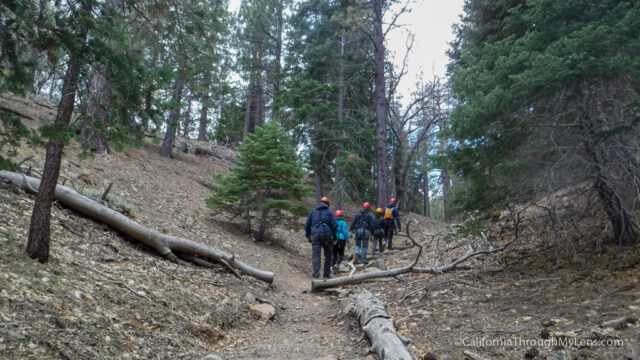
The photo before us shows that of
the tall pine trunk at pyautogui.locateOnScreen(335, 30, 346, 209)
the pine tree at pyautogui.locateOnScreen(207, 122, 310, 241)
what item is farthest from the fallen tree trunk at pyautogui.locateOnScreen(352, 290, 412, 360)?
the tall pine trunk at pyautogui.locateOnScreen(335, 30, 346, 209)

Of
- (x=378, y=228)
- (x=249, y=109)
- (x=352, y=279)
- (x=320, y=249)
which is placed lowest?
(x=352, y=279)

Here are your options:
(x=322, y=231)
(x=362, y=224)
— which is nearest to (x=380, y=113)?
(x=362, y=224)

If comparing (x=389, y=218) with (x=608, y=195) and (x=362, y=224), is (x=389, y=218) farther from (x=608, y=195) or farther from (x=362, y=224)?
(x=608, y=195)

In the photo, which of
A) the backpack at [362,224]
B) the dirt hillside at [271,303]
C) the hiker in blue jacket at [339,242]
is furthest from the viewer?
the backpack at [362,224]

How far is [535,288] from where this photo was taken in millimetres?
5652

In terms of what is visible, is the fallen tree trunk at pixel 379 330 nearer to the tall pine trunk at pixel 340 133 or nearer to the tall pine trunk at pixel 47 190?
the tall pine trunk at pixel 47 190

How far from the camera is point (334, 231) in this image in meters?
9.51

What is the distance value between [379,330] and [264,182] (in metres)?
7.97

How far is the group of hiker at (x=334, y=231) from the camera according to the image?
916cm

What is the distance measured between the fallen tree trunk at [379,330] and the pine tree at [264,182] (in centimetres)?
635

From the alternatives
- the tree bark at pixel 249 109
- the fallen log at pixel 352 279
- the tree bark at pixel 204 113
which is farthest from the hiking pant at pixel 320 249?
the tree bark at pixel 249 109

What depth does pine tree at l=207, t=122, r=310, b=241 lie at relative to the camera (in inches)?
460

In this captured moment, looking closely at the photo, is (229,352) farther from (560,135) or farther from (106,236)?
(560,135)

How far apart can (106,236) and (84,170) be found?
4.76m
